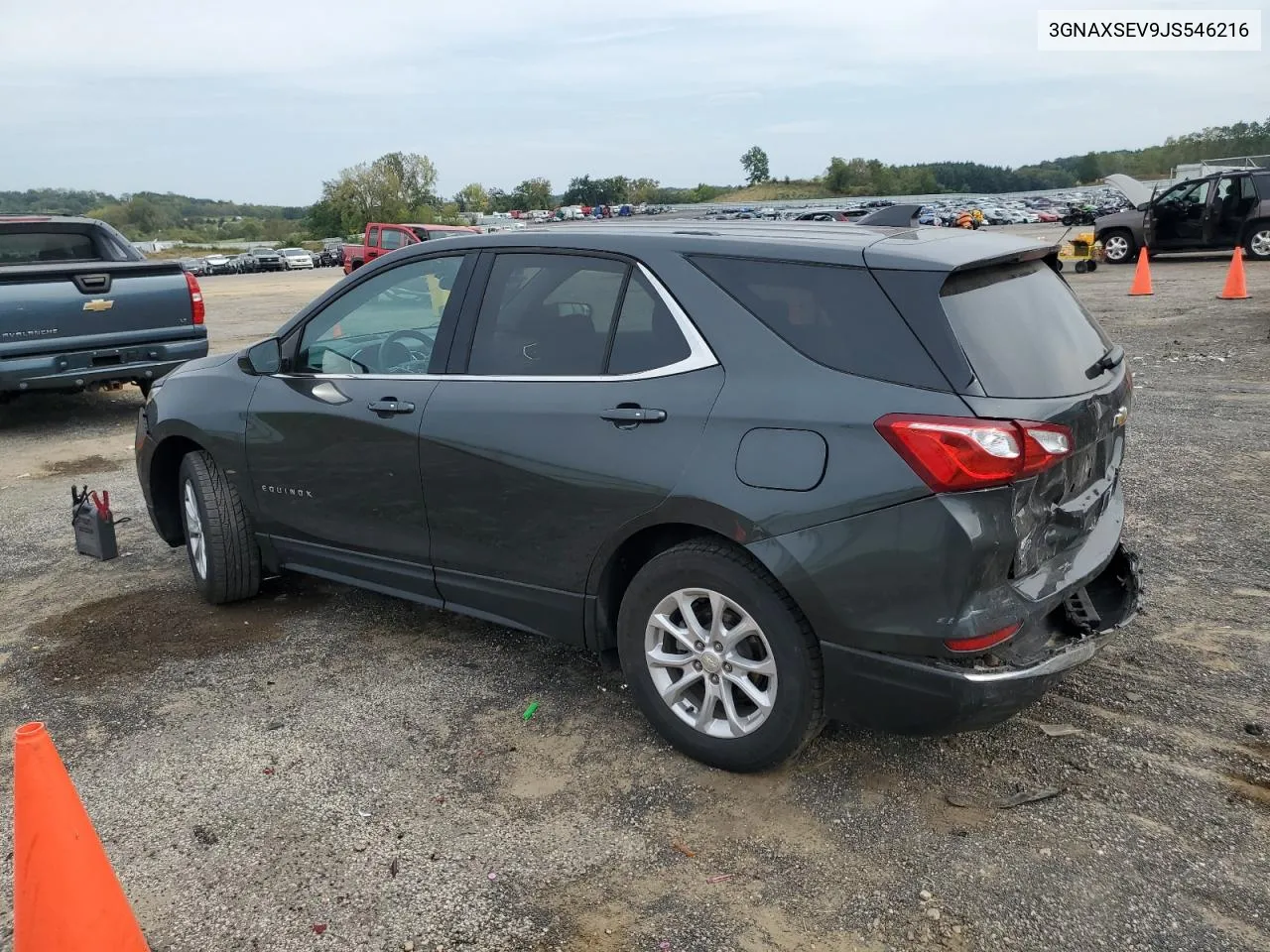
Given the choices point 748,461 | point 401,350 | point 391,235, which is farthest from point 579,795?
point 391,235

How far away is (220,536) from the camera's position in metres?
4.67

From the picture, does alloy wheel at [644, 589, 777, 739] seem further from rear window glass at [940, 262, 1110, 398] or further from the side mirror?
the side mirror

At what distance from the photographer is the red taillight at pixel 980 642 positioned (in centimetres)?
279

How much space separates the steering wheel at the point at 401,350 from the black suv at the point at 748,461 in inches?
0.5

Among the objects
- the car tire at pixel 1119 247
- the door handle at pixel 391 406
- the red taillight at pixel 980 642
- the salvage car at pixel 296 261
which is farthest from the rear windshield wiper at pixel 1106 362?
the salvage car at pixel 296 261

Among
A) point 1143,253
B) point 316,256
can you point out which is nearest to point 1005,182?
point 316,256

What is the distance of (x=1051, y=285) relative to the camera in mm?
3488

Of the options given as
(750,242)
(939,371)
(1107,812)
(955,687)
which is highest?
(750,242)

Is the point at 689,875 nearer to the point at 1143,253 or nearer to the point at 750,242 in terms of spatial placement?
the point at 750,242

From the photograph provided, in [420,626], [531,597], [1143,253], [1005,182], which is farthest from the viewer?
[1005,182]

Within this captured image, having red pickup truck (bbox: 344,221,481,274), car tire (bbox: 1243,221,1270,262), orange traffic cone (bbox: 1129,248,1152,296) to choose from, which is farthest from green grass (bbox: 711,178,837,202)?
orange traffic cone (bbox: 1129,248,1152,296)

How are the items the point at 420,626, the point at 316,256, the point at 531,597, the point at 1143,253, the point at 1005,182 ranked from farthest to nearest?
1. the point at 1005,182
2. the point at 316,256
3. the point at 1143,253
4. the point at 420,626
5. the point at 531,597

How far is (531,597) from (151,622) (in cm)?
217

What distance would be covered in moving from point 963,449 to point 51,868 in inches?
94.3
